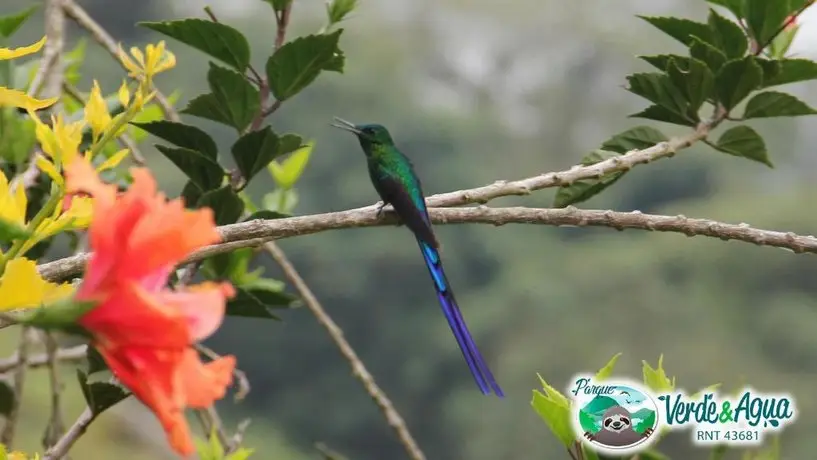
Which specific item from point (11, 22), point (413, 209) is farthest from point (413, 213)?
point (11, 22)

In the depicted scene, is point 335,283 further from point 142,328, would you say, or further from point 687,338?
point 142,328

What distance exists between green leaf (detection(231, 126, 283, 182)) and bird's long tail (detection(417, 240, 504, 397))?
0.54ft

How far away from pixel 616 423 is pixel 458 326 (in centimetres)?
21

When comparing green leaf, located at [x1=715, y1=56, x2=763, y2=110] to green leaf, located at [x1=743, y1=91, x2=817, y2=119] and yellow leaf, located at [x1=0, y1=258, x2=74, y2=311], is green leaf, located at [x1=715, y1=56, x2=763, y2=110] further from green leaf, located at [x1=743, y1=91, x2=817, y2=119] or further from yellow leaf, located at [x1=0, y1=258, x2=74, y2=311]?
yellow leaf, located at [x1=0, y1=258, x2=74, y2=311]

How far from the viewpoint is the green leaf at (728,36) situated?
650mm

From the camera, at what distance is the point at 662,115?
67 centimetres

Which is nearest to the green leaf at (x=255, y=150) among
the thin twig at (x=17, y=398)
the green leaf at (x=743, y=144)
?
the thin twig at (x=17, y=398)

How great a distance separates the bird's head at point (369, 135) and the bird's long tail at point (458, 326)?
20 centimetres

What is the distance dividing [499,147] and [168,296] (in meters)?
11.2

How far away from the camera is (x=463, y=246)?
10.4 metres

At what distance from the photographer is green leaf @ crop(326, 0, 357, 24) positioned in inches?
26.2

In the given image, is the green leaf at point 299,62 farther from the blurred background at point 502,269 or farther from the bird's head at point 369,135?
the blurred background at point 502,269

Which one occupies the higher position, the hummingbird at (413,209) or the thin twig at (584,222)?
the thin twig at (584,222)

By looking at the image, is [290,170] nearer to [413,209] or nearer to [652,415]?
[413,209]
